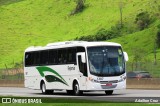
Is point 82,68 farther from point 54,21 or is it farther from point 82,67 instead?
point 54,21

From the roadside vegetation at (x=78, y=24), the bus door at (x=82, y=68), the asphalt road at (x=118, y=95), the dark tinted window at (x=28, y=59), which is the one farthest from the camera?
the roadside vegetation at (x=78, y=24)

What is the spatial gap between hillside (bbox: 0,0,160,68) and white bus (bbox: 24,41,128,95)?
6141 centimetres

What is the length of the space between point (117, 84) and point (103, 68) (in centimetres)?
128

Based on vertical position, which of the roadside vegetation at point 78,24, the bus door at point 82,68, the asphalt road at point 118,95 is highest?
the roadside vegetation at point 78,24

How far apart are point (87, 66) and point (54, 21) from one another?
97.2m

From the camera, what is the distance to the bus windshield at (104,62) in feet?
109

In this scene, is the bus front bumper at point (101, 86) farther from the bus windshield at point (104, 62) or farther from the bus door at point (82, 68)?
the bus windshield at point (104, 62)

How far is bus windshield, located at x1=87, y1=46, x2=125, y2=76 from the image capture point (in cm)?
3338

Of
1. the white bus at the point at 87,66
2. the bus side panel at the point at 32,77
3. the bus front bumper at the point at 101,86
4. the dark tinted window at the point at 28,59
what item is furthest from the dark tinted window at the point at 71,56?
the dark tinted window at the point at 28,59

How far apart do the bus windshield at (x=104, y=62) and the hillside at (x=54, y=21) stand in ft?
210

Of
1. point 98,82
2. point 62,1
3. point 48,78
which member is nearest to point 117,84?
point 98,82

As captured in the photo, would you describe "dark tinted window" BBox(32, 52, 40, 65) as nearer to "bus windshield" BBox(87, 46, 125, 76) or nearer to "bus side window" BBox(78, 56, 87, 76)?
"bus side window" BBox(78, 56, 87, 76)

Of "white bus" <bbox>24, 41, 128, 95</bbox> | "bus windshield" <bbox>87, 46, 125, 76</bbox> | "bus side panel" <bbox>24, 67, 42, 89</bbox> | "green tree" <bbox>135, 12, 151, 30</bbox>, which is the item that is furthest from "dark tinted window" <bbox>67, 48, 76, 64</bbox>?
"green tree" <bbox>135, 12, 151, 30</bbox>

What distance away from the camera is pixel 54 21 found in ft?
427
